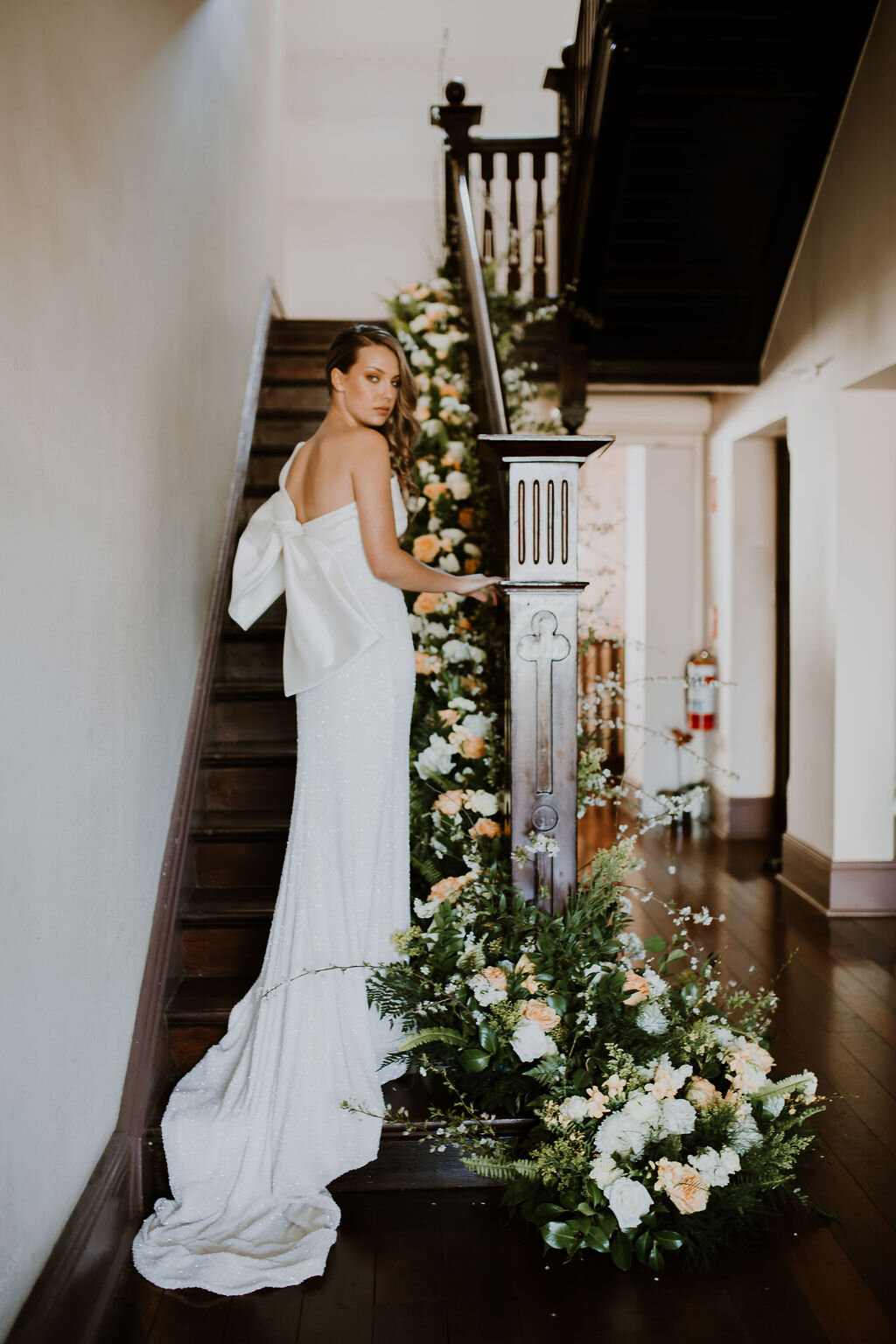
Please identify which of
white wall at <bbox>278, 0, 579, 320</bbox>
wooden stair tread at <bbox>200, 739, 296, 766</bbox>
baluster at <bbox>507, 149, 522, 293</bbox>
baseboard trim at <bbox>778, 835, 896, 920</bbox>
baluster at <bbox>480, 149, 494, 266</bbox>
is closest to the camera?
wooden stair tread at <bbox>200, 739, 296, 766</bbox>

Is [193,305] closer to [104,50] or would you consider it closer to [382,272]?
[104,50]

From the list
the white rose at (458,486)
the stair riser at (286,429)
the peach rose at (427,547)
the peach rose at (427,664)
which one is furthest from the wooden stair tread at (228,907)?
the stair riser at (286,429)

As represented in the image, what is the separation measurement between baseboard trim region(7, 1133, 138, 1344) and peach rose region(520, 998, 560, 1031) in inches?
36.3

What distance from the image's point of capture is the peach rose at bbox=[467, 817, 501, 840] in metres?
2.92

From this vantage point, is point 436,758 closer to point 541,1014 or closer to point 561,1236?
point 541,1014

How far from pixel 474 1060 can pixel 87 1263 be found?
0.89 m

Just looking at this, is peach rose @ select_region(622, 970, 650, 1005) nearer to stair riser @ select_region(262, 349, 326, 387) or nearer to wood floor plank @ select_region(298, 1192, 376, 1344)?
wood floor plank @ select_region(298, 1192, 376, 1344)

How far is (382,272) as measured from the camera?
9016 millimetres

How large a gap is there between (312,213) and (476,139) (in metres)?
3.57

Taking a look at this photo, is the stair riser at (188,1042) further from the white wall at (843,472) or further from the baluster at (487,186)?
the baluster at (487,186)

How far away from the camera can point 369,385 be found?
275 cm

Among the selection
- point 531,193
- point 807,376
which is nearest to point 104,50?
point 807,376

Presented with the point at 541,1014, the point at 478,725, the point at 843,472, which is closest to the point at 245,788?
the point at 478,725

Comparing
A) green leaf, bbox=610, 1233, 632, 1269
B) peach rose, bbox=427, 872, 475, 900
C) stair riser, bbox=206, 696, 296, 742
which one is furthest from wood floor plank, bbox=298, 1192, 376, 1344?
stair riser, bbox=206, 696, 296, 742
